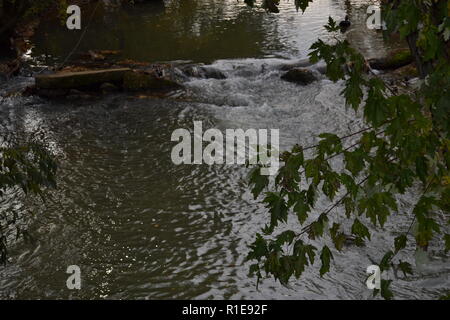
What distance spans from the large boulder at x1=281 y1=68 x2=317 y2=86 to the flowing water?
1.36ft

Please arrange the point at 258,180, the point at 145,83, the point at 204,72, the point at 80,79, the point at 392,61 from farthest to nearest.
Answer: the point at 204,72 → the point at 392,61 → the point at 145,83 → the point at 80,79 → the point at 258,180

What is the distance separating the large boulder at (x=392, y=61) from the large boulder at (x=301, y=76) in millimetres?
1762

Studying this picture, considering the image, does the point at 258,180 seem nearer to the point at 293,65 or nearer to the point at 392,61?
the point at 392,61

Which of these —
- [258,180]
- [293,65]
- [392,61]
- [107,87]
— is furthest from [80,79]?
[258,180]

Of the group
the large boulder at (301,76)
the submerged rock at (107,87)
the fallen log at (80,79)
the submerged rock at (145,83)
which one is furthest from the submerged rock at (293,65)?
the submerged rock at (107,87)

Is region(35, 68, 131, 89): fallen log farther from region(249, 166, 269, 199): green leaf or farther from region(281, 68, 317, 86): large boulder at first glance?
region(249, 166, 269, 199): green leaf

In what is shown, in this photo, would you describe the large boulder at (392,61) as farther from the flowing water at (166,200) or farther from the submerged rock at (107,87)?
the submerged rock at (107,87)

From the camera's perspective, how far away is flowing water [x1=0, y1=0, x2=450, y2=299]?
704 cm

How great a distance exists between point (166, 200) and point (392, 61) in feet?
31.9

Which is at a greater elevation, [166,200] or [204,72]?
[204,72]

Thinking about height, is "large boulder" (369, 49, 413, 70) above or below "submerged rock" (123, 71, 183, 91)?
above

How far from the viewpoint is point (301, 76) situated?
16.1 meters

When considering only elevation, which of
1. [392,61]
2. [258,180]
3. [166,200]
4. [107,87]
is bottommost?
[166,200]

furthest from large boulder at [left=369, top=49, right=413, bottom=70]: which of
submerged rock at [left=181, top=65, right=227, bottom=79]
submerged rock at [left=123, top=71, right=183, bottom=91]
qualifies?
submerged rock at [left=123, top=71, right=183, bottom=91]
